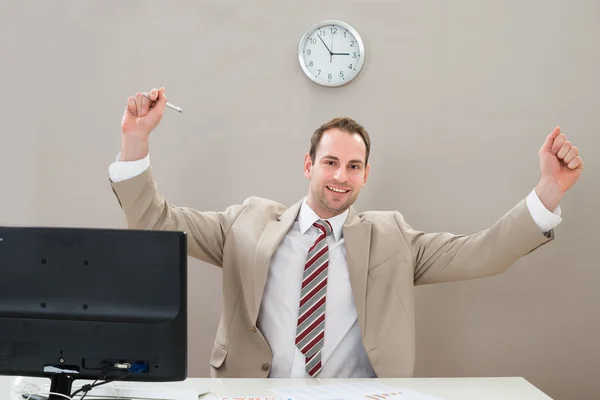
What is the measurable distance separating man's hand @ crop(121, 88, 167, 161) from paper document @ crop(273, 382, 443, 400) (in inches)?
35.7

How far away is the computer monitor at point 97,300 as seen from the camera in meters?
1.40

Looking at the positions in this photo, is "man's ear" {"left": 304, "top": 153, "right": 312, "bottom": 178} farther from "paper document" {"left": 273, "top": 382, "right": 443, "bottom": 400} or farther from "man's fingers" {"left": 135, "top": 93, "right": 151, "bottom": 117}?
"paper document" {"left": 273, "top": 382, "right": 443, "bottom": 400}

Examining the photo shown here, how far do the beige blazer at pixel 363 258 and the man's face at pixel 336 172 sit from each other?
9 centimetres

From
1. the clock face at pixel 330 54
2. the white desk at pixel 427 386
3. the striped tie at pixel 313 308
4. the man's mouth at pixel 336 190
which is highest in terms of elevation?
the clock face at pixel 330 54

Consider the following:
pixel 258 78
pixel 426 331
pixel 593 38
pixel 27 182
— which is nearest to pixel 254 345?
pixel 426 331

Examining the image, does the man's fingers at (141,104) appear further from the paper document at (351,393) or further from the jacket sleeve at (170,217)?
the paper document at (351,393)

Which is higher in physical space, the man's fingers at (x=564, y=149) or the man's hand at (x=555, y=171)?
the man's fingers at (x=564, y=149)

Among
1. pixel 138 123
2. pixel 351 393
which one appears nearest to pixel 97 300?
pixel 351 393

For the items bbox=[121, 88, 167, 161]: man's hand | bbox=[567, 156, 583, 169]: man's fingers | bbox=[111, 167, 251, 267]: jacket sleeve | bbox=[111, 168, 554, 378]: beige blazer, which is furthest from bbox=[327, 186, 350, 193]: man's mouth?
bbox=[567, 156, 583, 169]: man's fingers

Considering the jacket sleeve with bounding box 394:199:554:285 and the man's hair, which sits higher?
the man's hair

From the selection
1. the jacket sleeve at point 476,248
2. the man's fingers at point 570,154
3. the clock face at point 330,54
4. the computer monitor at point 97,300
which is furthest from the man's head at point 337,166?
the computer monitor at point 97,300

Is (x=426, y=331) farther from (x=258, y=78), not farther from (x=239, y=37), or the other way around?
Result: (x=239, y=37)

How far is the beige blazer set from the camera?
2.28 meters

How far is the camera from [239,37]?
Answer: 2854 mm
